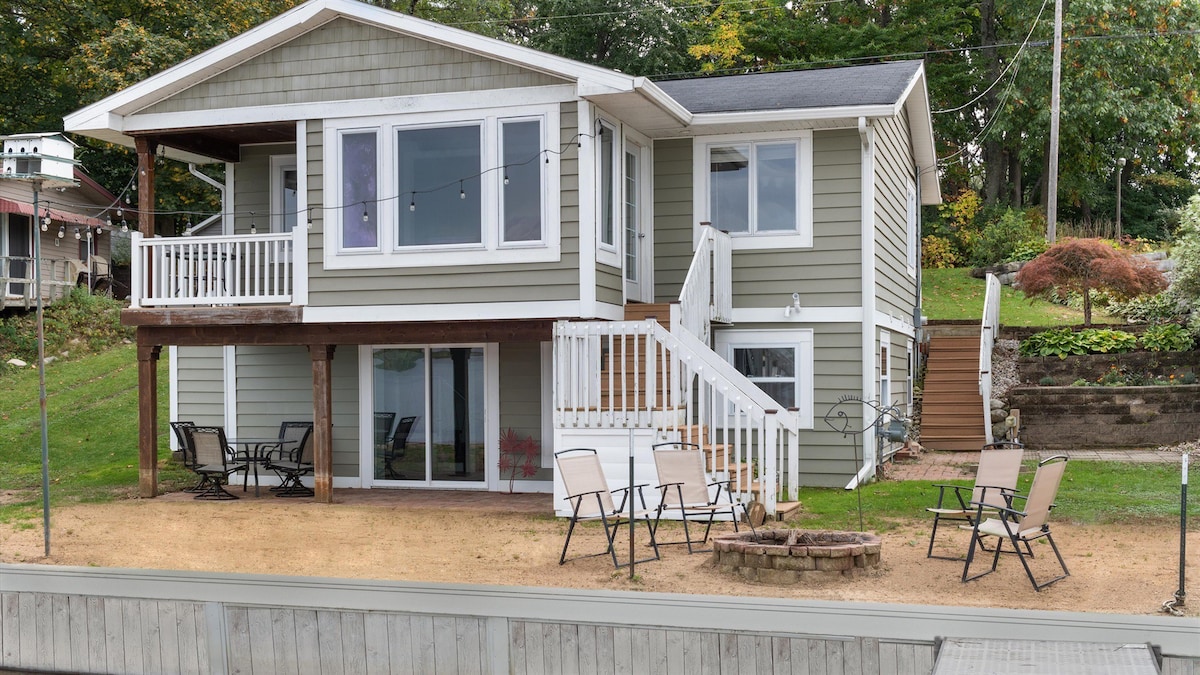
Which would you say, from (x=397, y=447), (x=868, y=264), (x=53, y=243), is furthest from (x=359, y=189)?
(x=53, y=243)

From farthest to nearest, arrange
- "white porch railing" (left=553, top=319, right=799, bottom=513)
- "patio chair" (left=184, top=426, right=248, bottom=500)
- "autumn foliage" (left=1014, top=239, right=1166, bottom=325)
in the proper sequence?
"autumn foliage" (left=1014, top=239, right=1166, bottom=325), "patio chair" (left=184, top=426, right=248, bottom=500), "white porch railing" (left=553, top=319, right=799, bottom=513)

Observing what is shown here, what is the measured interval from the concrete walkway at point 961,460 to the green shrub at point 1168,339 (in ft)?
10.6

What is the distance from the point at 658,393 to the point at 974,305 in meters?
14.0

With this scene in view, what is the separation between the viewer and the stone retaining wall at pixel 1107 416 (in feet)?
53.7


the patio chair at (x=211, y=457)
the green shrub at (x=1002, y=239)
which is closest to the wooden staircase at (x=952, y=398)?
the green shrub at (x=1002, y=239)

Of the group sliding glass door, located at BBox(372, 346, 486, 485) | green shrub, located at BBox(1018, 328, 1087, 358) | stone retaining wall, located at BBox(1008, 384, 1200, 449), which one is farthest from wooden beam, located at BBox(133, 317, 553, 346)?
green shrub, located at BBox(1018, 328, 1087, 358)

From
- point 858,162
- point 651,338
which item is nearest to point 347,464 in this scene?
point 651,338

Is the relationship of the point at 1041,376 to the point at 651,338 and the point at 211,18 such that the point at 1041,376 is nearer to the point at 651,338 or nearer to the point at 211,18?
the point at 651,338

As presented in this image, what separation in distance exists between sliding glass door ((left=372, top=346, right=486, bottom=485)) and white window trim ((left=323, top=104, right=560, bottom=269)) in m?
2.04

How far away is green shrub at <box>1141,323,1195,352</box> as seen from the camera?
60.4ft

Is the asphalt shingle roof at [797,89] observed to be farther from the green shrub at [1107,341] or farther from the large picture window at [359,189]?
the green shrub at [1107,341]

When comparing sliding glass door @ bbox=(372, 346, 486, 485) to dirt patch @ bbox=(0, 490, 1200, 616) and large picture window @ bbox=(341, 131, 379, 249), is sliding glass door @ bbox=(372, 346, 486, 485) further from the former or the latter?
large picture window @ bbox=(341, 131, 379, 249)

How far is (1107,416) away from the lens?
1664 centimetres

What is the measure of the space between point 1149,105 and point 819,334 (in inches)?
718
